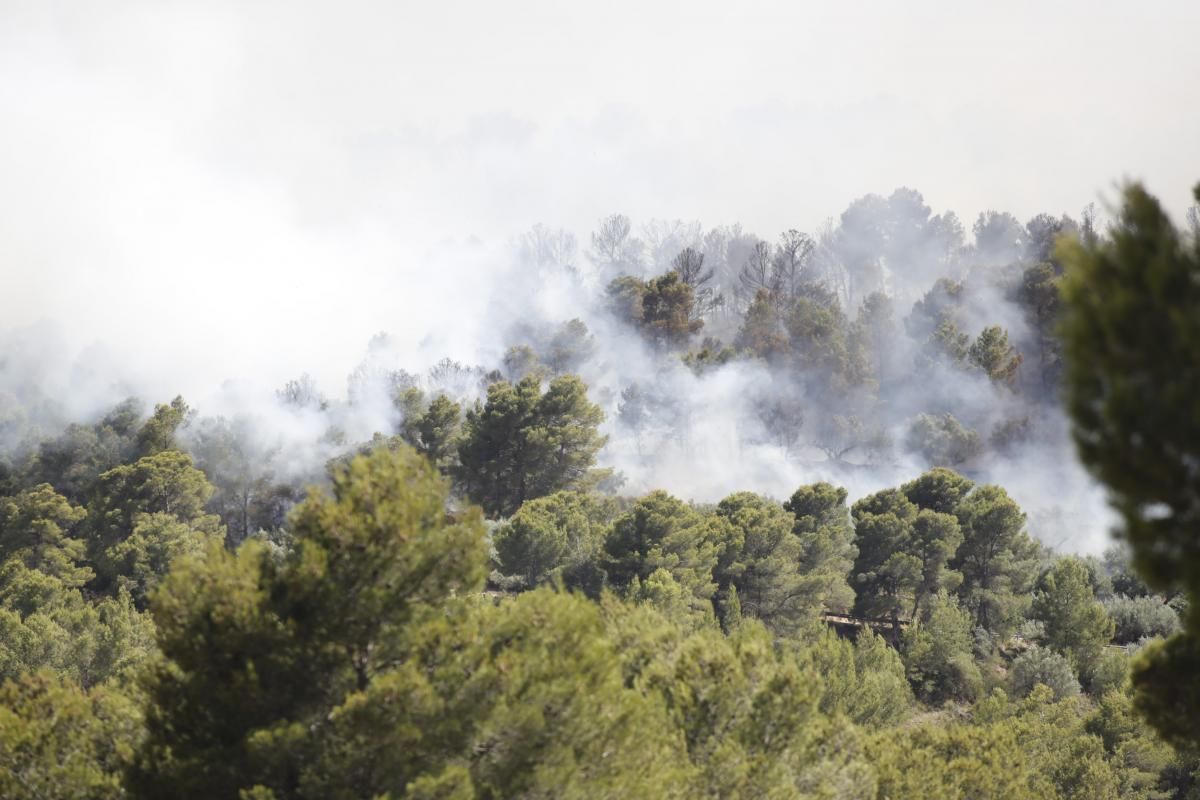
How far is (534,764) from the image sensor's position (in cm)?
1034

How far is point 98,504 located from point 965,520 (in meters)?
38.2

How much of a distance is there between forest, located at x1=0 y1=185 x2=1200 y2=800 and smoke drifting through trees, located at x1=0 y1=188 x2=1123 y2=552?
0.34m

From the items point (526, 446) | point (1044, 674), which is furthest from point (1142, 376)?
point (526, 446)

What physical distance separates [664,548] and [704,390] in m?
36.1

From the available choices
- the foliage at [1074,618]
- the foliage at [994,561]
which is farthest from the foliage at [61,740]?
the foliage at [994,561]

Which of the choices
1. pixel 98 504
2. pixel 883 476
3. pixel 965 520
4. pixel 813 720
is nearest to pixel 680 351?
pixel 883 476

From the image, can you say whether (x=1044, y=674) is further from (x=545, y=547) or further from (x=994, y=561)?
(x=545, y=547)

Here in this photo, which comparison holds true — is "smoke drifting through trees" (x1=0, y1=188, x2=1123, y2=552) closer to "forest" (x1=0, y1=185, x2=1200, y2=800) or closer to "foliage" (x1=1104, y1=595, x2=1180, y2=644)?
"forest" (x1=0, y1=185, x2=1200, y2=800)

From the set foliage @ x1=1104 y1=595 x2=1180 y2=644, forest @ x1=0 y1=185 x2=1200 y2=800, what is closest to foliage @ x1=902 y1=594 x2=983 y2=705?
forest @ x1=0 y1=185 x2=1200 y2=800

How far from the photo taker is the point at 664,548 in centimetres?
3588

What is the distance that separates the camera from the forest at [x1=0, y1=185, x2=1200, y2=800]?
9.64m

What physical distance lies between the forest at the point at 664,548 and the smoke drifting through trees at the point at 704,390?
338 millimetres

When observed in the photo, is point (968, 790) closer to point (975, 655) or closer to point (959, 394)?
point (975, 655)

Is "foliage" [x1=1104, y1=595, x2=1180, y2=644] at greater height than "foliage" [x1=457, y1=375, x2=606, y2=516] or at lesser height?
lesser
